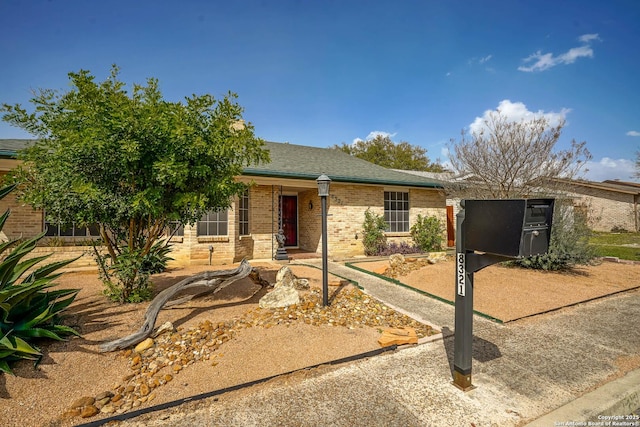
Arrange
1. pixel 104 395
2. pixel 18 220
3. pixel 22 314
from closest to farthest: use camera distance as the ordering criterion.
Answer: pixel 104 395
pixel 22 314
pixel 18 220

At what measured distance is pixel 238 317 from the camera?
14.8 ft

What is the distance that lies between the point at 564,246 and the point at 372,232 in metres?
5.81

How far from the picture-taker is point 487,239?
2.59 meters

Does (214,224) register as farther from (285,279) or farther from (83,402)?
(83,402)

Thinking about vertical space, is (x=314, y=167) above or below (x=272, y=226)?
above

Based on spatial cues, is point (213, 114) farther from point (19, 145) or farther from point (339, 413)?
point (19, 145)

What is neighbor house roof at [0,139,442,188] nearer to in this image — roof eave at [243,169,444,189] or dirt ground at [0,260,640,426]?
roof eave at [243,169,444,189]

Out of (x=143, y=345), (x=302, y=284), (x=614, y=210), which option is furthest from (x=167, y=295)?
(x=614, y=210)

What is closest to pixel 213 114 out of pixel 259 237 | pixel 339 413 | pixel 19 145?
pixel 339 413

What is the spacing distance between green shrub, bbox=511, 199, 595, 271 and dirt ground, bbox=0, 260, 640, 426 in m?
0.98

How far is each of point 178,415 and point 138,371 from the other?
92cm

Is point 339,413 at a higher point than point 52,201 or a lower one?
lower

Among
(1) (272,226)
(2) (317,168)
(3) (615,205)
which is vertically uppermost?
(2) (317,168)

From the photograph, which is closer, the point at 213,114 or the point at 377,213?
the point at 213,114
